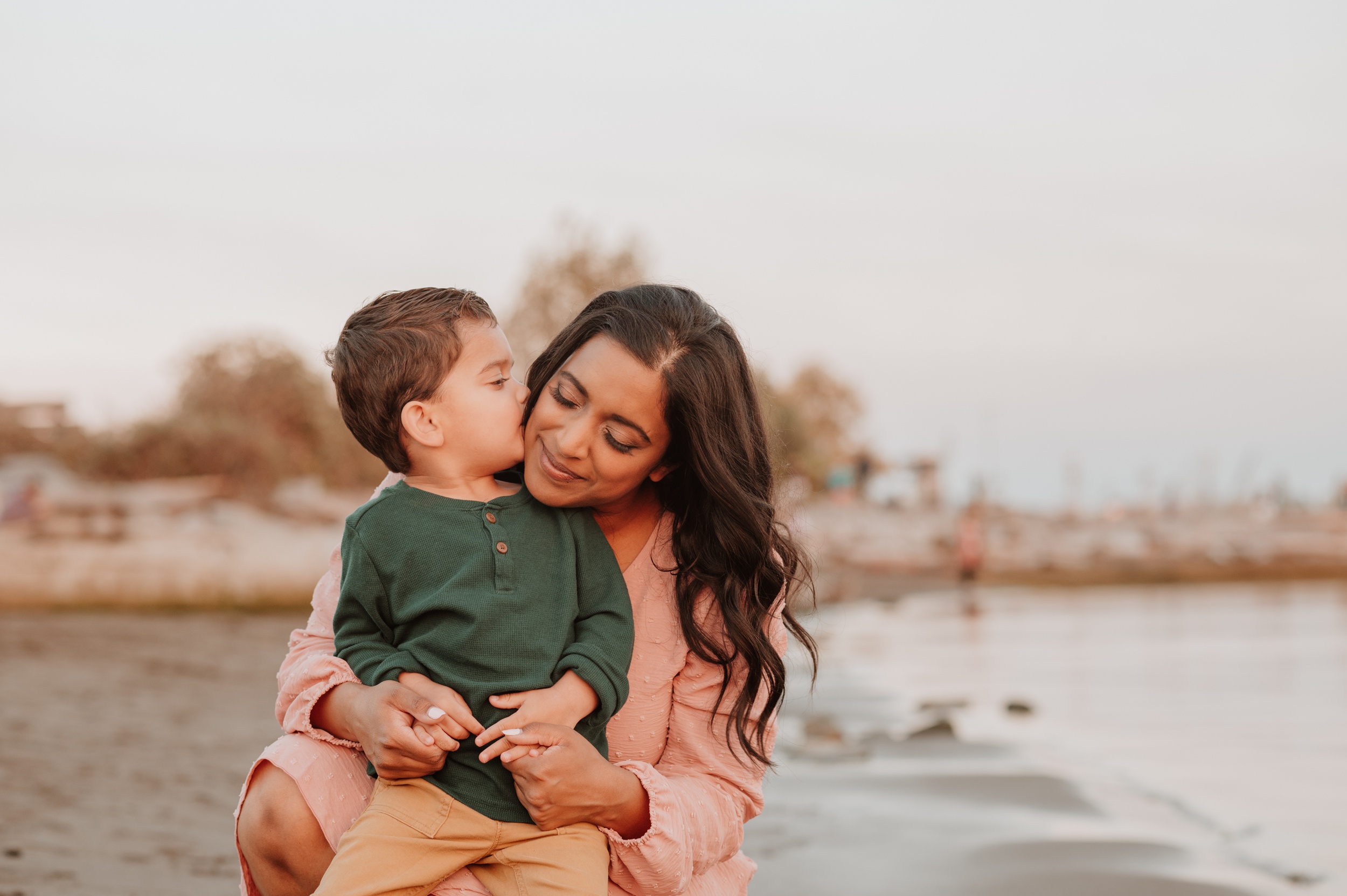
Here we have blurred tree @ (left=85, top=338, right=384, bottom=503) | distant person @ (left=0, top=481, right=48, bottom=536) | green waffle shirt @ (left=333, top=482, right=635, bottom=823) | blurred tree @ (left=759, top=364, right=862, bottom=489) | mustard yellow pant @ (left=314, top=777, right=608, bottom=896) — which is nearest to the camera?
mustard yellow pant @ (left=314, top=777, right=608, bottom=896)

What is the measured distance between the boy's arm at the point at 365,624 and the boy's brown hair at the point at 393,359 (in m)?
0.22

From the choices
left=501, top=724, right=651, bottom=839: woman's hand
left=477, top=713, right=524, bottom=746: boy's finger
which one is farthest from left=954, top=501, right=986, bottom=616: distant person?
left=477, top=713, right=524, bottom=746: boy's finger

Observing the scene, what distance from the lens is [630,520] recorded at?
2.52m

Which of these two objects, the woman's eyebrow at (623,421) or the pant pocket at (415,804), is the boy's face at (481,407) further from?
the pant pocket at (415,804)

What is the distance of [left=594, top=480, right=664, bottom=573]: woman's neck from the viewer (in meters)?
2.47

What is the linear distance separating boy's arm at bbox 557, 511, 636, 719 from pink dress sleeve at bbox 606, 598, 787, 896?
6.1 inches

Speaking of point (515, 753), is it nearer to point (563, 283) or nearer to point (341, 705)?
point (341, 705)

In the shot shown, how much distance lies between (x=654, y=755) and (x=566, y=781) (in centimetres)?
43

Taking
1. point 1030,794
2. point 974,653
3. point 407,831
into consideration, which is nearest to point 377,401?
point 407,831

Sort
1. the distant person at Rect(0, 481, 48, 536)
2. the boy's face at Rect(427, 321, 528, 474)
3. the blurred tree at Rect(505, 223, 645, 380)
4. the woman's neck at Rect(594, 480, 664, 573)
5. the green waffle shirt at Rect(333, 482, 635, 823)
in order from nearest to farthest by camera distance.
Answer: the green waffle shirt at Rect(333, 482, 635, 823)
the boy's face at Rect(427, 321, 528, 474)
the woman's neck at Rect(594, 480, 664, 573)
the distant person at Rect(0, 481, 48, 536)
the blurred tree at Rect(505, 223, 645, 380)

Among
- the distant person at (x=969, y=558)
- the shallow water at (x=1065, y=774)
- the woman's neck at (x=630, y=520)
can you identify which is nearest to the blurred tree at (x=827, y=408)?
the distant person at (x=969, y=558)

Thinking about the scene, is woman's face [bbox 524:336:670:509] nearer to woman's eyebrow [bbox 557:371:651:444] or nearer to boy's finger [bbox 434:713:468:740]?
woman's eyebrow [bbox 557:371:651:444]

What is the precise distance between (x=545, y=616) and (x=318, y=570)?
12704mm

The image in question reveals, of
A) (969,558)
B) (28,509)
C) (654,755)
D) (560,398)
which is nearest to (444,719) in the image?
(654,755)
